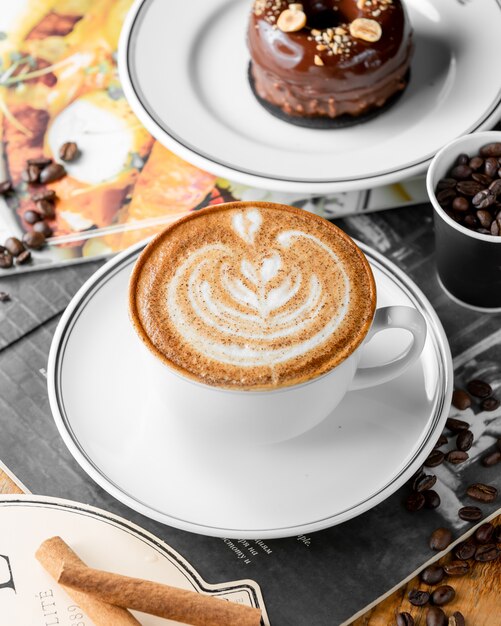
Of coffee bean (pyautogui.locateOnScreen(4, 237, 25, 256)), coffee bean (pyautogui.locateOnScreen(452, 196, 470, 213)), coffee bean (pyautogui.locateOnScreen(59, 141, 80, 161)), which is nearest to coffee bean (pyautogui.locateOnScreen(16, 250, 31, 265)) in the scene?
coffee bean (pyautogui.locateOnScreen(4, 237, 25, 256))

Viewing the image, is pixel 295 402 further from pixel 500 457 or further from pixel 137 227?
pixel 137 227

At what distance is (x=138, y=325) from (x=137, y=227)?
54 cm

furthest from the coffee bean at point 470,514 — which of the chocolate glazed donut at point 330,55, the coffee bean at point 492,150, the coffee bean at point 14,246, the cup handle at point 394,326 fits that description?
the coffee bean at point 14,246

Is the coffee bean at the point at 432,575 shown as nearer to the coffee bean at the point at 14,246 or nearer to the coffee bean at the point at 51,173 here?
the coffee bean at the point at 14,246

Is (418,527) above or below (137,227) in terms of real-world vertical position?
below

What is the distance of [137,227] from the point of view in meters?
1.72

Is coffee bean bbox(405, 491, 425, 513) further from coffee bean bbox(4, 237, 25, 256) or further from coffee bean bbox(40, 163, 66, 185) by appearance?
coffee bean bbox(40, 163, 66, 185)

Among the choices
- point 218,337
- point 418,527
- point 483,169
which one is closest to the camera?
point 218,337

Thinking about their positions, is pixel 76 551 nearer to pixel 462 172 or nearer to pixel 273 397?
pixel 273 397

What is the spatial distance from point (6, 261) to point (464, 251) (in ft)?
2.81

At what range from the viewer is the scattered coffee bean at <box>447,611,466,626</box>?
1.26m

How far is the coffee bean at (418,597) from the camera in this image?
129 cm

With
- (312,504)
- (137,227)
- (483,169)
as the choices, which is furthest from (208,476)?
(483,169)

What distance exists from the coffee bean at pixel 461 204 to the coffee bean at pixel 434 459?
17.1 inches
